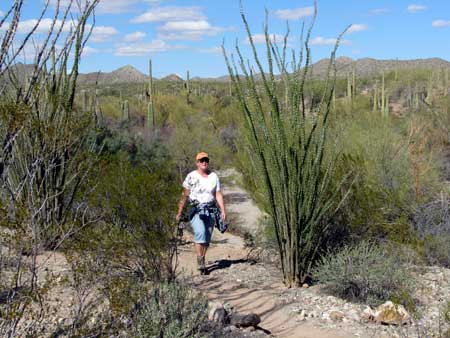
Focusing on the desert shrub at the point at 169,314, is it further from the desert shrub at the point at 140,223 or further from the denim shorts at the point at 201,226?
the denim shorts at the point at 201,226

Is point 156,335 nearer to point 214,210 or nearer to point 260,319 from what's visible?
point 260,319

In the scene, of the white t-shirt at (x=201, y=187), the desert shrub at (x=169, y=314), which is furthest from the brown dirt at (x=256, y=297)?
the desert shrub at (x=169, y=314)

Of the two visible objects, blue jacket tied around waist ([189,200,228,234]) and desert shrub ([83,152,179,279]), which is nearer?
desert shrub ([83,152,179,279])

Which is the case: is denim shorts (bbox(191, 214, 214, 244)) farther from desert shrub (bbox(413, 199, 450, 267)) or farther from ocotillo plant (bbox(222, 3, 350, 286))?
desert shrub (bbox(413, 199, 450, 267))

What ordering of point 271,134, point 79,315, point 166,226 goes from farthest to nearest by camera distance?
point 271,134, point 166,226, point 79,315

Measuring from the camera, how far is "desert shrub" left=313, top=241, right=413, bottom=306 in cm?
754

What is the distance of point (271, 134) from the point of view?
8.22 metres

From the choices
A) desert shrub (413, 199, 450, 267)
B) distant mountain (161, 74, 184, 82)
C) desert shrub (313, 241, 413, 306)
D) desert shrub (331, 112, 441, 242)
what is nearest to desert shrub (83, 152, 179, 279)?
desert shrub (313, 241, 413, 306)

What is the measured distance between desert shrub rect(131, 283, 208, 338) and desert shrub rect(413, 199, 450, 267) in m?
4.53

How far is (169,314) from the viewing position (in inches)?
214

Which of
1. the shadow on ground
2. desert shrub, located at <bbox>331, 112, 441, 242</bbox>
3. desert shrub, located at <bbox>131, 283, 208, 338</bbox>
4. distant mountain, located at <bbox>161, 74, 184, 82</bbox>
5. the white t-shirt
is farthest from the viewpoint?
distant mountain, located at <bbox>161, 74, 184, 82</bbox>

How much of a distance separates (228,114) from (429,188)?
1854 cm

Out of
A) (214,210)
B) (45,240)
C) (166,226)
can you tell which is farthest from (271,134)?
(45,240)

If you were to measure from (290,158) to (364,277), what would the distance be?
1.65 meters
